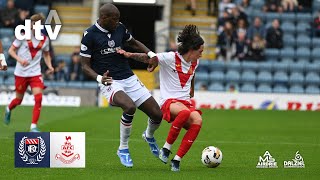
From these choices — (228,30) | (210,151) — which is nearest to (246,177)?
(210,151)

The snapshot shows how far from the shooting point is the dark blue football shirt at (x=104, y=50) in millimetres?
13055

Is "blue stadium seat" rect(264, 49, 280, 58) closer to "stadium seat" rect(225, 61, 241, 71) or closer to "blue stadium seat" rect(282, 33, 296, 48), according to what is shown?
"blue stadium seat" rect(282, 33, 296, 48)

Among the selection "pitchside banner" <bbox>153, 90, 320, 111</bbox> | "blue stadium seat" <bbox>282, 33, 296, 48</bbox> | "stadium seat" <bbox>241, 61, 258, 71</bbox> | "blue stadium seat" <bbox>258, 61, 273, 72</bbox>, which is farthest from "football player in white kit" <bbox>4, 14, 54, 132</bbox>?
"blue stadium seat" <bbox>282, 33, 296, 48</bbox>

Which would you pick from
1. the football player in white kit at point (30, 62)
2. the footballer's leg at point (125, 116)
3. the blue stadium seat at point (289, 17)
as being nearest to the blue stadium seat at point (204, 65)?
the blue stadium seat at point (289, 17)

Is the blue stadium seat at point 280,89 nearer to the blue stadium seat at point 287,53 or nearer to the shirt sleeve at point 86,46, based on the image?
the blue stadium seat at point 287,53

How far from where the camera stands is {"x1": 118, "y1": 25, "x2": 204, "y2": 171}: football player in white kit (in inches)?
502

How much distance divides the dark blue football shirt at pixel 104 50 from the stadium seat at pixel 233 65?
59.3 ft

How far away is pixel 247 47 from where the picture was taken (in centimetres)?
3125

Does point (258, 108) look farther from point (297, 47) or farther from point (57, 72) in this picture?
point (57, 72)

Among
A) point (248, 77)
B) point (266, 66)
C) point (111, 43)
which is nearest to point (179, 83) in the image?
point (111, 43)

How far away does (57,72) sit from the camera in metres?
31.0

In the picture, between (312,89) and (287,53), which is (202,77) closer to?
(287,53)

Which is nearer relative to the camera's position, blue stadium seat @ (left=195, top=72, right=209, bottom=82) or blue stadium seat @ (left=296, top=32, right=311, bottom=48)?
blue stadium seat @ (left=195, top=72, right=209, bottom=82)

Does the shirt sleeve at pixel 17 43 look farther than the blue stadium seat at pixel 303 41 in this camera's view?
No
